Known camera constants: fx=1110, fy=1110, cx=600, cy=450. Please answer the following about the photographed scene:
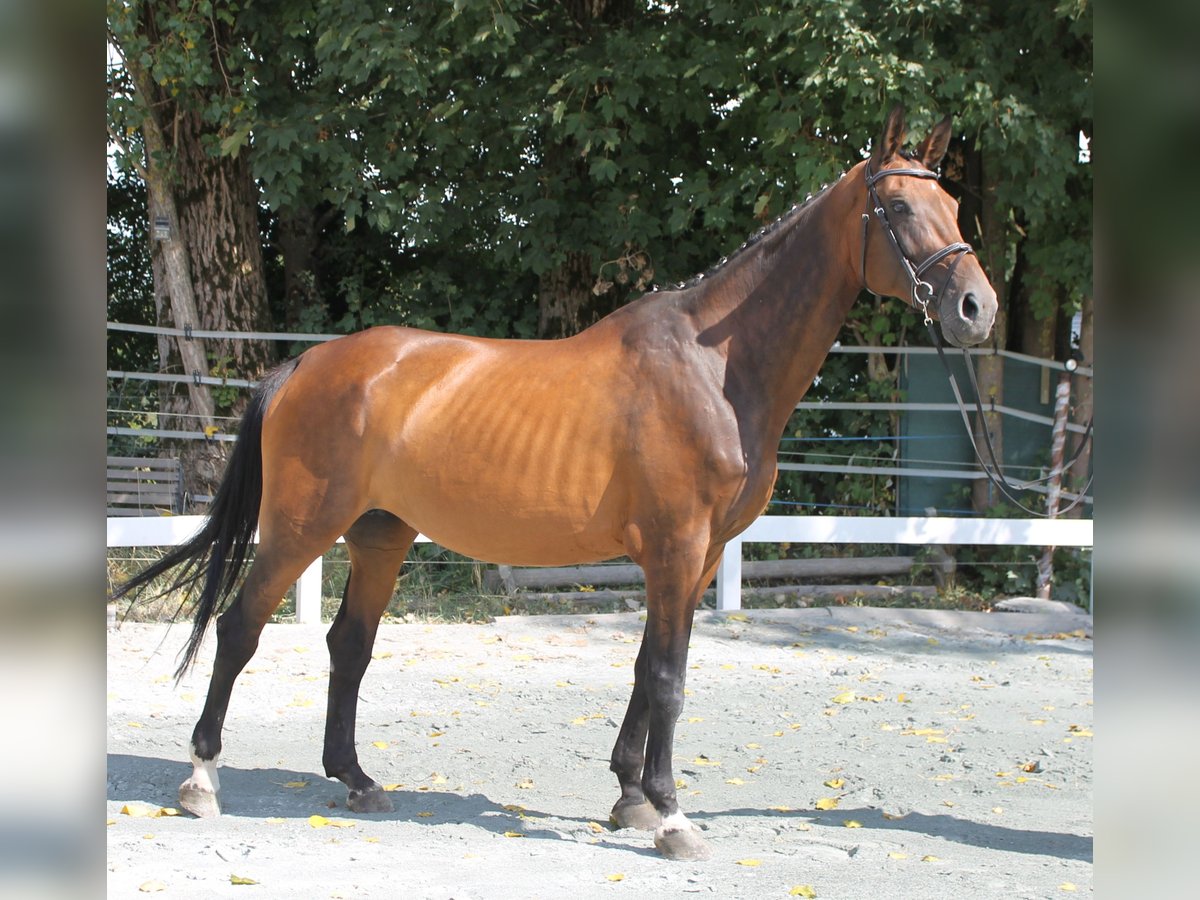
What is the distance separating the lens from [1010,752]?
504cm

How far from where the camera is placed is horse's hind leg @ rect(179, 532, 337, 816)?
4234 mm

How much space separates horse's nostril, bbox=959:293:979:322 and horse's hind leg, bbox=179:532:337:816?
7.86 ft

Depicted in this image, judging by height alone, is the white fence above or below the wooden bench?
below

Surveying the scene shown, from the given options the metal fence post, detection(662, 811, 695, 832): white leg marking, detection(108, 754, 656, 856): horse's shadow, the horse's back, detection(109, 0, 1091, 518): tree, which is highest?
detection(109, 0, 1091, 518): tree

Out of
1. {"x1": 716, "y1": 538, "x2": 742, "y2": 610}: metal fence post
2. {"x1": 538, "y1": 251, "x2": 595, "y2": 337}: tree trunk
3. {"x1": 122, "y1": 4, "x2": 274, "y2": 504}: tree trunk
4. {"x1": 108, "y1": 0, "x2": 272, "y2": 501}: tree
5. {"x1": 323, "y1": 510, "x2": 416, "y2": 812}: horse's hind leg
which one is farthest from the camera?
{"x1": 538, "y1": 251, "x2": 595, "y2": 337}: tree trunk

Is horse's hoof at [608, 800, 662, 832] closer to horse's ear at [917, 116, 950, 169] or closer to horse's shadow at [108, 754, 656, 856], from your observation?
horse's shadow at [108, 754, 656, 856]

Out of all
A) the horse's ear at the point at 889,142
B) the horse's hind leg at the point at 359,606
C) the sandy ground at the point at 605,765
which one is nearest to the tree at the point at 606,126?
the sandy ground at the point at 605,765

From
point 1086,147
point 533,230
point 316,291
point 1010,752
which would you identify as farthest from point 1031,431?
Result: point 316,291

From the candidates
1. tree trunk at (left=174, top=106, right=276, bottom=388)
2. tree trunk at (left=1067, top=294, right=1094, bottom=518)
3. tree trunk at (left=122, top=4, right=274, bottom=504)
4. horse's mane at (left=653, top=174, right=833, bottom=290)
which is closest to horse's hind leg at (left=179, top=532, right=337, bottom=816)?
horse's mane at (left=653, top=174, right=833, bottom=290)

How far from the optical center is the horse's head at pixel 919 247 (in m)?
3.52

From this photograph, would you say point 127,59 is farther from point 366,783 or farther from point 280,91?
point 366,783

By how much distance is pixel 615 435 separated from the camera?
3924 millimetres

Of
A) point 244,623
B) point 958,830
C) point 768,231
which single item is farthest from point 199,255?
→ point 958,830

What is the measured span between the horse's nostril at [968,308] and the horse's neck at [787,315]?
0.47 metres
